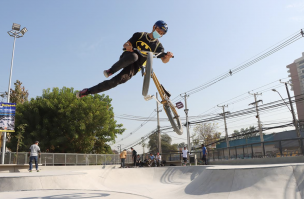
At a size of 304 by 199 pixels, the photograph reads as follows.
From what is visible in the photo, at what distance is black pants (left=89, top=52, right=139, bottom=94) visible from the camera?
17.4 feet

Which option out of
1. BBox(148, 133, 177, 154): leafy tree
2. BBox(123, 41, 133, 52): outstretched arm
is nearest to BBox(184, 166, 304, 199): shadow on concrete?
BBox(123, 41, 133, 52): outstretched arm

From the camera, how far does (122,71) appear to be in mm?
5633

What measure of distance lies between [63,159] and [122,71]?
1759 cm

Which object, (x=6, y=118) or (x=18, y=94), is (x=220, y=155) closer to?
→ (x=6, y=118)

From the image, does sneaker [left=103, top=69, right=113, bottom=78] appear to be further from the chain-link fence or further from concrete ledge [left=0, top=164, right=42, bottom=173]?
the chain-link fence

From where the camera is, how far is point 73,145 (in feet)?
90.7

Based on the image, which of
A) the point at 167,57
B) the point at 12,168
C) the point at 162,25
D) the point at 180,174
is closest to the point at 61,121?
the point at 12,168

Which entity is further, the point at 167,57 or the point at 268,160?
the point at 268,160

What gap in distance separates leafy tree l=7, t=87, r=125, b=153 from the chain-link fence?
458cm

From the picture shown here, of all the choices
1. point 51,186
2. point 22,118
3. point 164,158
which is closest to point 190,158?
point 164,158

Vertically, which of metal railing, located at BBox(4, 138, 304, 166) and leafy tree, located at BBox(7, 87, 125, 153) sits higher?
leafy tree, located at BBox(7, 87, 125, 153)

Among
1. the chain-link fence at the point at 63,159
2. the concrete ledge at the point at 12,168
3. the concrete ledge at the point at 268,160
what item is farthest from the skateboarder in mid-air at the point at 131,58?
the chain-link fence at the point at 63,159

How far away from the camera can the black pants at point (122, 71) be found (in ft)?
17.4

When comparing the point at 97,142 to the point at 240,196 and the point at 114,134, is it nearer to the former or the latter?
the point at 114,134
